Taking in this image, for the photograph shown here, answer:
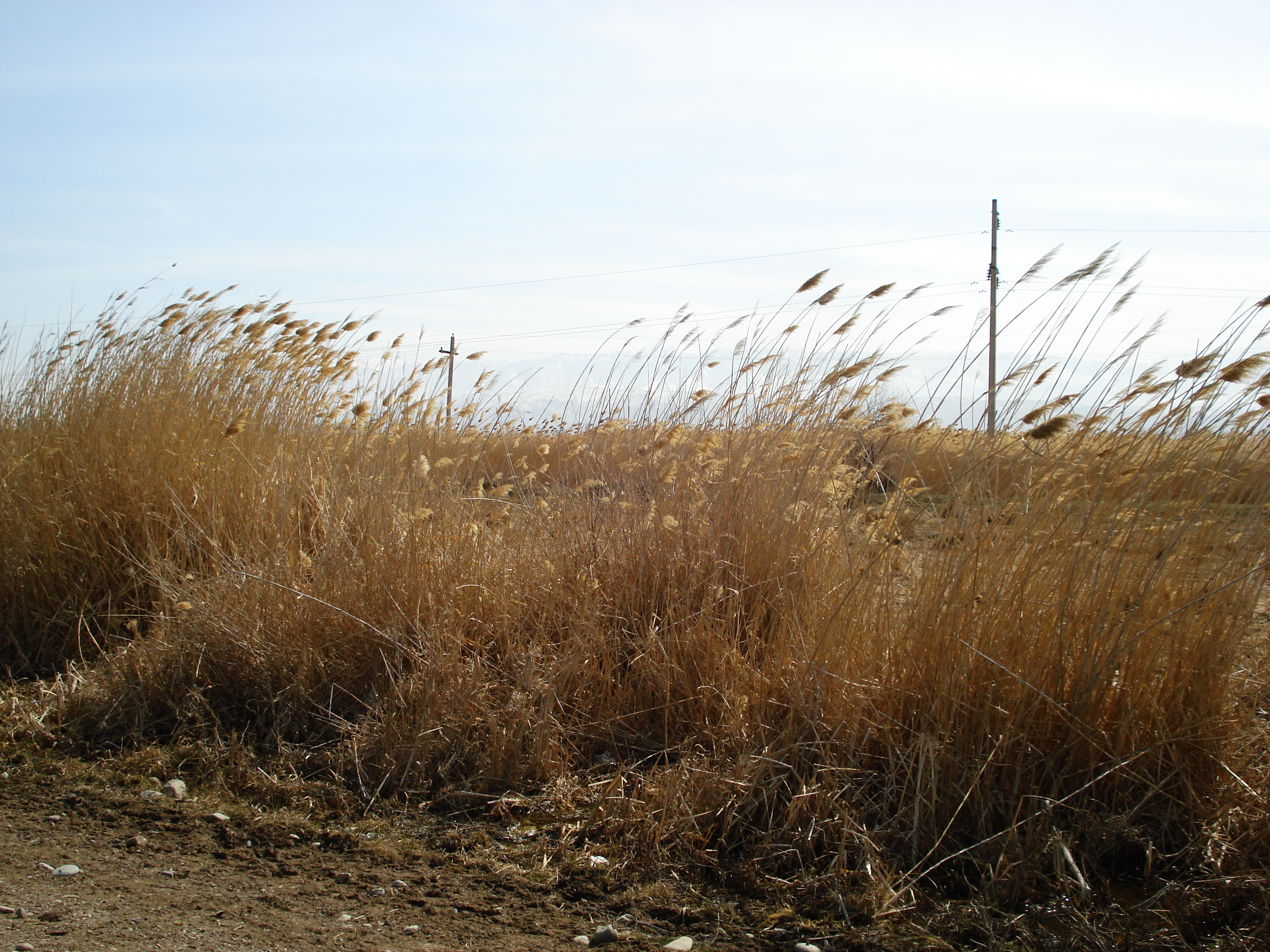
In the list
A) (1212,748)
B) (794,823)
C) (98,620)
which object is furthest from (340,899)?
(98,620)

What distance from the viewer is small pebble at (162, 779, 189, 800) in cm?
264

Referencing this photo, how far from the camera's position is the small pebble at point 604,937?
1931 millimetres

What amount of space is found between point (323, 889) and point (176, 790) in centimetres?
82

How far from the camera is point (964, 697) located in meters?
2.43

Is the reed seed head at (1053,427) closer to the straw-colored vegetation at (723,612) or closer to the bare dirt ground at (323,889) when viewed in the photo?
the straw-colored vegetation at (723,612)

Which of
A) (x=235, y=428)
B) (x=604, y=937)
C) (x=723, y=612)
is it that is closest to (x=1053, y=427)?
(x=723, y=612)

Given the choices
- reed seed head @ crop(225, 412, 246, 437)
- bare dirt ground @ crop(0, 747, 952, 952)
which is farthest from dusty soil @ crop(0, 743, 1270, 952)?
reed seed head @ crop(225, 412, 246, 437)

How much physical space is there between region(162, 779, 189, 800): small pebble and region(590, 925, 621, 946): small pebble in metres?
1.43

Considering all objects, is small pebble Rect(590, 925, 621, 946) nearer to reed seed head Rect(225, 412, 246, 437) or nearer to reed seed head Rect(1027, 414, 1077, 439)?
reed seed head Rect(1027, 414, 1077, 439)

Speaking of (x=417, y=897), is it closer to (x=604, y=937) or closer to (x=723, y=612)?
(x=604, y=937)

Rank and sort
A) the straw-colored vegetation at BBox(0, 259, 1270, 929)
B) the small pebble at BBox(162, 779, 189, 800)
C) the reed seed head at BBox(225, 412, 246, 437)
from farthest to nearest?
the reed seed head at BBox(225, 412, 246, 437) → the small pebble at BBox(162, 779, 189, 800) → the straw-colored vegetation at BBox(0, 259, 1270, 929)

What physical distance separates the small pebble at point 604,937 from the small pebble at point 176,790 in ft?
4.71

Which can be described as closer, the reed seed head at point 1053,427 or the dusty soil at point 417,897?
the dusty soil at point 417,897

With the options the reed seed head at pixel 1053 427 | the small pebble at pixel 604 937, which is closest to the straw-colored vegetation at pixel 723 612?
the reed seed head at pixel 1053 427
